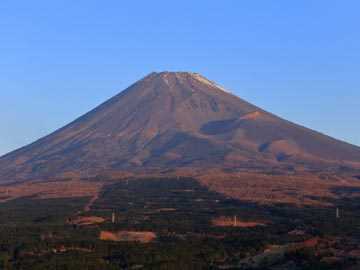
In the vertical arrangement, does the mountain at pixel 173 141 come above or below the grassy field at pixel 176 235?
above

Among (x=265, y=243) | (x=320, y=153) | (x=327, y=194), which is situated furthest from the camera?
(x=320, y=153)

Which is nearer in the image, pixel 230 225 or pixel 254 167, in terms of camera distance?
pixel 230 225

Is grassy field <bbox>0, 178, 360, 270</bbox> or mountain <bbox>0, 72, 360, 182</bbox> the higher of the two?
mountain <bbox>0, 72, 360, 182</bbox>

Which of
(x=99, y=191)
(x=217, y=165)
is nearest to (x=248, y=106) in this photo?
(x=217, y=165)

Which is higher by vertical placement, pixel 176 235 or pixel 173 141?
pixel 173 141

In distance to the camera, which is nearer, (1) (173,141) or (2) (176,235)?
(2) (176,235)

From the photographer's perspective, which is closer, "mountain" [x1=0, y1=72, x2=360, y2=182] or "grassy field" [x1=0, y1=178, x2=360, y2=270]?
"grassy field" [x1=0, y1=178, x2=360, y2=270]

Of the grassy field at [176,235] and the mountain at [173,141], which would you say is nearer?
the grassy field at [176,235]

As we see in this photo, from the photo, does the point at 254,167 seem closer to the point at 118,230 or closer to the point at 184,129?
the point at 184,129
